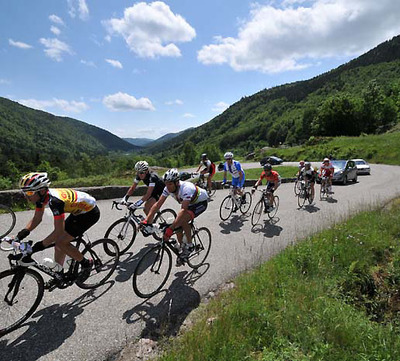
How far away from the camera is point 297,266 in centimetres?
494

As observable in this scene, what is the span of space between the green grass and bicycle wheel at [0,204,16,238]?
21.6ft

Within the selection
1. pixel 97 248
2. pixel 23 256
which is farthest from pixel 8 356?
pixel 97 248

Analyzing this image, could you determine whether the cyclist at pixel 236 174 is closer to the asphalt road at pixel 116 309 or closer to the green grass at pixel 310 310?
the asphalt road at pixel 116 309

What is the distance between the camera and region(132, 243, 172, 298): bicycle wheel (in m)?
4.16

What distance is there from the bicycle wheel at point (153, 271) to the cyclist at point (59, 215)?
0.96 meters

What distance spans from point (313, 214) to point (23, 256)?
379 inches

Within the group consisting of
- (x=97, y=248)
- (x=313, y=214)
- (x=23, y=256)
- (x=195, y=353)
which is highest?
(x=23, y=256)

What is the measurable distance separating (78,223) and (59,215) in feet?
1.98

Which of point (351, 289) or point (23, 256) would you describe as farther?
point (351, 289)

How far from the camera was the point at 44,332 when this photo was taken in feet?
10.8

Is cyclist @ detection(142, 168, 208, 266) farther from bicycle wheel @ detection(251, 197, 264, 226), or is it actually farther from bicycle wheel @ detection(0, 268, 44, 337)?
bicycle wheel @ detection(251, 197, 264, 226)

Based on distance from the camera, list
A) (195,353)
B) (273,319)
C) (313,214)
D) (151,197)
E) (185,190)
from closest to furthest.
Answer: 1. (195,353)
2. (273,319)
3. (185,190)
4. (151,197)
5. (313,214)

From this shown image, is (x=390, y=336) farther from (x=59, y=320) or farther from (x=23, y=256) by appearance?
(x=23, y=256)

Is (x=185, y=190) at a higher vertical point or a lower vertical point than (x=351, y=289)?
higher
